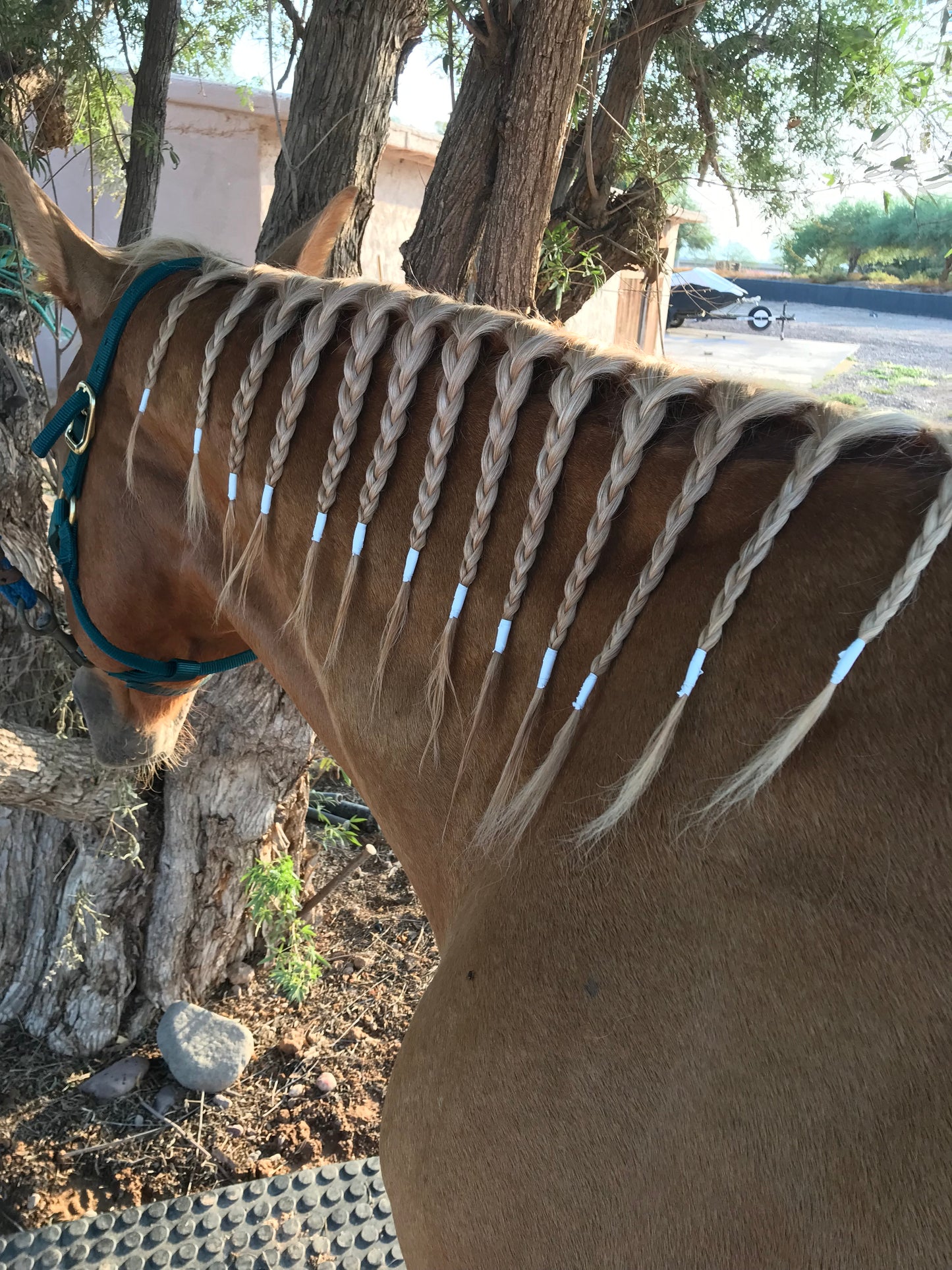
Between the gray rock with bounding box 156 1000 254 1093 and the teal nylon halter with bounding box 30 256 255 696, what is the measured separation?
4.69ft

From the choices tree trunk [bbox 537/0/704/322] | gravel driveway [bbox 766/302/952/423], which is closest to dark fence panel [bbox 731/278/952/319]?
gravel driveway [bbox 766/302/952/423]

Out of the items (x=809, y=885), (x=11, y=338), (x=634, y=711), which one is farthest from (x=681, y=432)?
(x=11, y=338)

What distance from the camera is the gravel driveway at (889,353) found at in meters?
3.87

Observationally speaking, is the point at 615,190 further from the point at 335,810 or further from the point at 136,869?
the point at 136,869

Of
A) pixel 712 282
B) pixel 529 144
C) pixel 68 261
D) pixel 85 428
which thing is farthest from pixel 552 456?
pixel 712 282

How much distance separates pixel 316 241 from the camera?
1.86 meters

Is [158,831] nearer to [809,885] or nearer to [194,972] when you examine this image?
[194,972]

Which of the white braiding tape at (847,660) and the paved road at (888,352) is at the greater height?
the paved road at (888,352)

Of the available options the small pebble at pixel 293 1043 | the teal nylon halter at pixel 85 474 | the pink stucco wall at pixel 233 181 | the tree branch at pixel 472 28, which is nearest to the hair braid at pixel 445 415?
the teal nylon halter at pixel 85 474

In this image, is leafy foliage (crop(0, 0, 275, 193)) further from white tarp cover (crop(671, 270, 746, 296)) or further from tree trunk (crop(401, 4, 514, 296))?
white tarp cover (crop(671, 270, 746, 296))

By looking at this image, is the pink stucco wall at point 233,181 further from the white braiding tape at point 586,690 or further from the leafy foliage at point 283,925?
the white braiding tape at point 586,690

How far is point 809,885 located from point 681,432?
552mm

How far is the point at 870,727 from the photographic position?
883 mm

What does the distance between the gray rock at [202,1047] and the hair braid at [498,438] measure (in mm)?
2167
